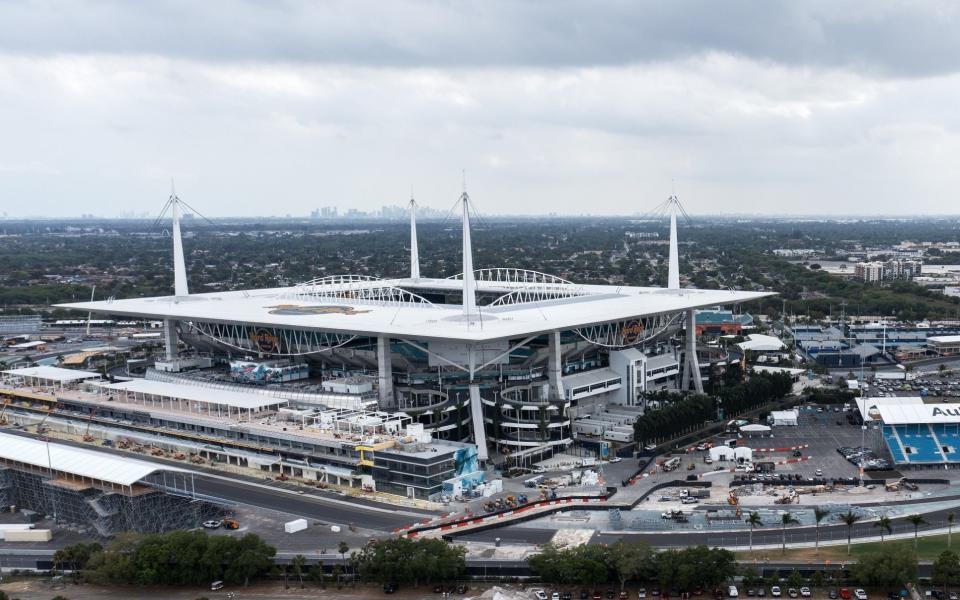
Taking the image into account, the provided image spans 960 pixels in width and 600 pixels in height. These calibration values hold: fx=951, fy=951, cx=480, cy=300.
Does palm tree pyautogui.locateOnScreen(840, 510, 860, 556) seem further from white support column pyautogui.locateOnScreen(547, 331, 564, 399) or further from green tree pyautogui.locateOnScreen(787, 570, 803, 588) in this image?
white support column pyautogui.locateOnScreen(547, 331, 564, 399)

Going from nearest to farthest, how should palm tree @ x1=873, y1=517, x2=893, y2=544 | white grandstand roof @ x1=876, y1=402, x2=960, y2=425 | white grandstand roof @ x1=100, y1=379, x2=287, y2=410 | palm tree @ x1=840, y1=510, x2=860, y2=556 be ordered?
palm tree @ x1=840, y1=510, x2=860, y2=556, palm tree @ x1=873, y1=517, x2=893, y2=544, white grandstand roof @ x1=876, y1=402, x2=960, y2=425, white grandstand roof @ x1=100, y1=379, x2=287, y2=410

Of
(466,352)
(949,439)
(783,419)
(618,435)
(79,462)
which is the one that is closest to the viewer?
(79,462)


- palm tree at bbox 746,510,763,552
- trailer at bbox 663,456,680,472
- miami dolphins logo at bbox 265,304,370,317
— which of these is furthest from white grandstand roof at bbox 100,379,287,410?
palm tree at bbox 746,510,763,552

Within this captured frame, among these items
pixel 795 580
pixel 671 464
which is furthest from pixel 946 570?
pixel 671 464

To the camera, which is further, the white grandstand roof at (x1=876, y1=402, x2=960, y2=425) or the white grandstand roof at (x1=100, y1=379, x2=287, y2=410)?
the white grandstand roof at (x1=100, y1=379, x2=287, y2=410)

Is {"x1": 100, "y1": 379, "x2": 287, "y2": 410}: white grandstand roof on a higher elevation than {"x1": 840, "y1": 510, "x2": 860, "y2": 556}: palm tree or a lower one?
higher

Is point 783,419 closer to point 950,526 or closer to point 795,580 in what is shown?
point 950,526

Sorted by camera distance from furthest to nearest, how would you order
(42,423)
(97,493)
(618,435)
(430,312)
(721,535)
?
1. (430,312)
2. (42,423)
3. (618,435)
4. (97,493)
5. (721,535)
